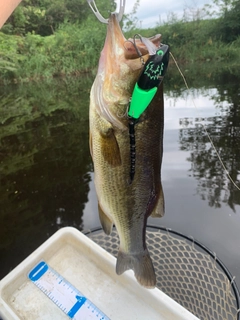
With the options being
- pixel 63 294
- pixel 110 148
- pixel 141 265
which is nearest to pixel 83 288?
pixel 63 294

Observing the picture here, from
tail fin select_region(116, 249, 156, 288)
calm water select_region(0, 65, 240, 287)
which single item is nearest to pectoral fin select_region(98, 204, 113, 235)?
tail fin select_region(116, 249, 156, 288)

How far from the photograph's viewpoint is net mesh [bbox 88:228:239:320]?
2186mm

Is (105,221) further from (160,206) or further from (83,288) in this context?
(83,288)

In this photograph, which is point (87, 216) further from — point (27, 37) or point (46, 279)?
point (27, 37)

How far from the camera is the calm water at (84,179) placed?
11.4 ft

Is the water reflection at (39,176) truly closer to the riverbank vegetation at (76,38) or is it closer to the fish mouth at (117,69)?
the fish mouth at (117,69)

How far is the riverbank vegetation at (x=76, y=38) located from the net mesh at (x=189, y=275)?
54.7ft

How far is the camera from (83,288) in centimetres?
217

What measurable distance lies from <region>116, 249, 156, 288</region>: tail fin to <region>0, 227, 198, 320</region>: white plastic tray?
17.0 inches

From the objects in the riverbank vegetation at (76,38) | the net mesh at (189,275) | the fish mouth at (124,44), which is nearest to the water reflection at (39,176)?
the net mesh at (189,275)

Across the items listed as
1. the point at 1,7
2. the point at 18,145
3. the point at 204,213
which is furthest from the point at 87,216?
the point at 18,145

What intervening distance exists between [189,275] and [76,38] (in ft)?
66.1

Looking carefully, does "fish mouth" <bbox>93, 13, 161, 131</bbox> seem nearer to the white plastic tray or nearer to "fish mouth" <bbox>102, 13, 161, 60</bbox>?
"fish mouth" <bbox>102, 13, 161, 60</bbox>

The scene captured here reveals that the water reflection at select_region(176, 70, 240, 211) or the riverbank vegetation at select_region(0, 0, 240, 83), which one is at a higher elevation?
the riverbank vegetation at select_region(0, 0, 240, 83)
